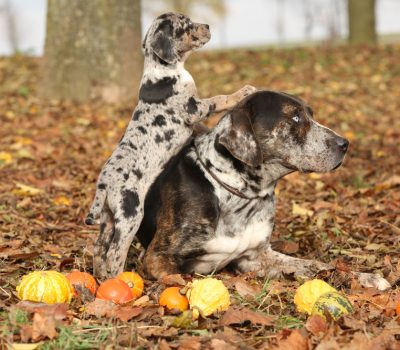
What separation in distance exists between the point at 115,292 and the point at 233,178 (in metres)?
1.30

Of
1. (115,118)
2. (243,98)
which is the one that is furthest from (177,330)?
(115,118)

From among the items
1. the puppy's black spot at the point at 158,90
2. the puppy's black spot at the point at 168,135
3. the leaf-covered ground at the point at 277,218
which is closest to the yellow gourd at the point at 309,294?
the leaf-covered ground at the point at 277,218

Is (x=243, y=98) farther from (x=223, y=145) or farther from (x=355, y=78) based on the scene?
(x=355, y=78)

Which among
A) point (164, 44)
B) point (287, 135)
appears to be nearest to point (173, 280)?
point (287, 135)

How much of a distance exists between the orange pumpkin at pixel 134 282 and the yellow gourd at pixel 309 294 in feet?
3.57

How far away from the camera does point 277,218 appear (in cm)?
700

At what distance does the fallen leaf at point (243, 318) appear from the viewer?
3.94 metres

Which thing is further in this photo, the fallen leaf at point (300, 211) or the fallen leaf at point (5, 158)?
the fallen leaf at point (5, 158)

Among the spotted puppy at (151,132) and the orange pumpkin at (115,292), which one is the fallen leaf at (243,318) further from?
Result: the spotted puppy at (151,132)

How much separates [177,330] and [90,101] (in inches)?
349

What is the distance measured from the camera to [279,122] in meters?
4.96

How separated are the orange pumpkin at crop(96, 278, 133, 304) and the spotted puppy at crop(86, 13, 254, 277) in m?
0.60

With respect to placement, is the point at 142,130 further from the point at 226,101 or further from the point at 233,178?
the point at 233,178

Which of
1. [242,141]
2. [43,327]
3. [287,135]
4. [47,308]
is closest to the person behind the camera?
[43,327]
